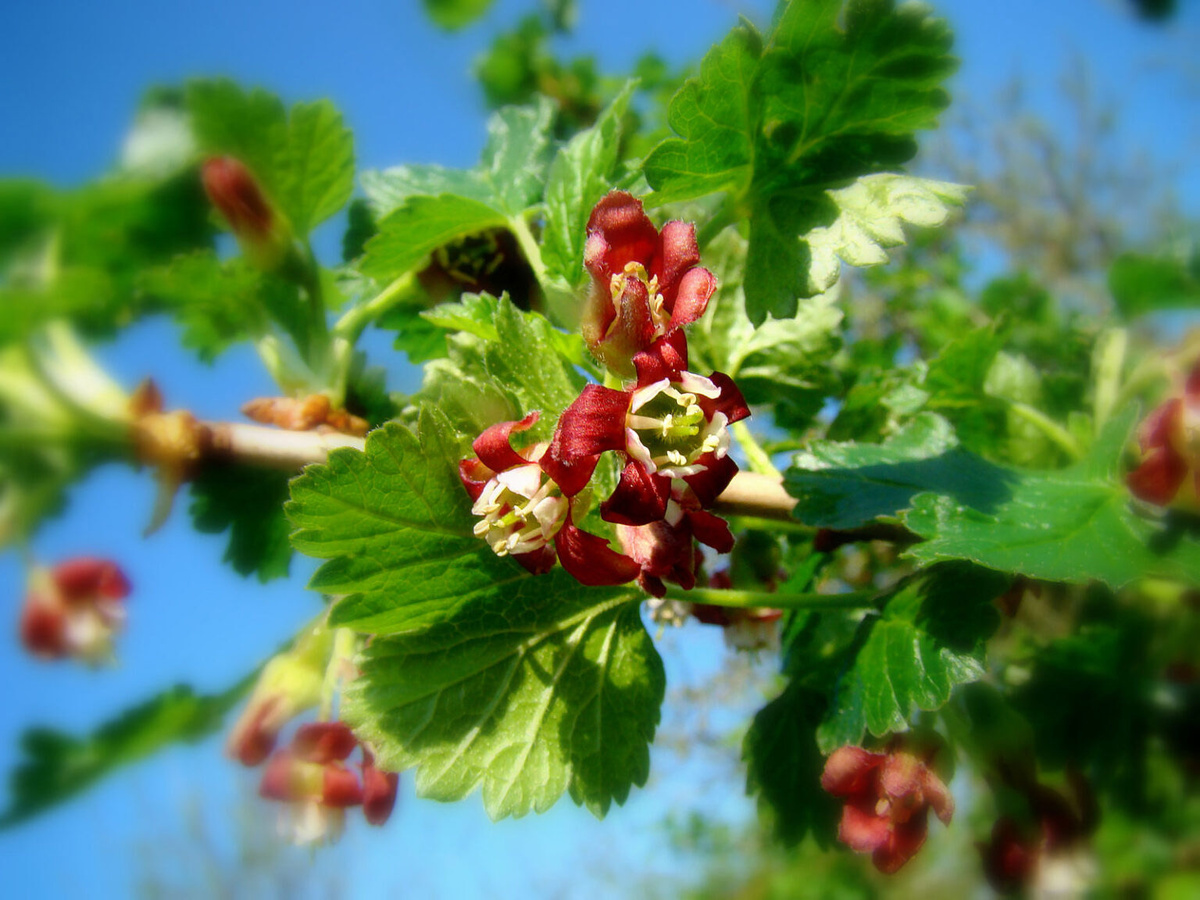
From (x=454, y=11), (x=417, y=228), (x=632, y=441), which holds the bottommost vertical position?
(x=632, y=441)

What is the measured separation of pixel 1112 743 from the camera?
107 cm

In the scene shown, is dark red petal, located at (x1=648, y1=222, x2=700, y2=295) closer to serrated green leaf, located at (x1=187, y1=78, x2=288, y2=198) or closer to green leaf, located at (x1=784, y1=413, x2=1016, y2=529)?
green leaf, located at (x1=784, y1=413, x2=1016, y2=529)

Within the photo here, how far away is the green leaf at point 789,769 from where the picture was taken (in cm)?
78

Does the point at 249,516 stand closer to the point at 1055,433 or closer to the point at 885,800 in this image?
the point at 885,800

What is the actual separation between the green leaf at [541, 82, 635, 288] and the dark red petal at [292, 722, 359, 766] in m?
0.40

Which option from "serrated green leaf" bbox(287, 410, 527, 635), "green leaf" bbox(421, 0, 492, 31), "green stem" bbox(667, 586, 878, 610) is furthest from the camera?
"green leaf" bbox(421, 0, 492, 31)

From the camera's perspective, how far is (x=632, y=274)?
1.55 ft

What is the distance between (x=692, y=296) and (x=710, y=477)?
10cm

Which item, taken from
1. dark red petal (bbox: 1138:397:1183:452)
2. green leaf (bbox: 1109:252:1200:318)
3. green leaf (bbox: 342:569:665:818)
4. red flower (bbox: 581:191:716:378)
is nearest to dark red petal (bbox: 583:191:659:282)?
red flower (bbox: 581:191:716:378)

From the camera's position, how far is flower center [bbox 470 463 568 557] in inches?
17.9

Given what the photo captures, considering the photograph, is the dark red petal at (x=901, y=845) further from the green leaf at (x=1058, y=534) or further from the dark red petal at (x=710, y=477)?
the dark red petal at (x=710, y=477)

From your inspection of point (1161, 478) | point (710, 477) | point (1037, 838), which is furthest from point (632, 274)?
point (1037, 838)

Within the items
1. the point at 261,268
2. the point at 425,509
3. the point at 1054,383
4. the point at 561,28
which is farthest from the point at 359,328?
the point at 561,28

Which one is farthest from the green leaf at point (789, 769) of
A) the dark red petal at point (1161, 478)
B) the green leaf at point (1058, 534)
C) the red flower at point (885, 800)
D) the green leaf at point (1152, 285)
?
the green leaf at point (1152, 285)
